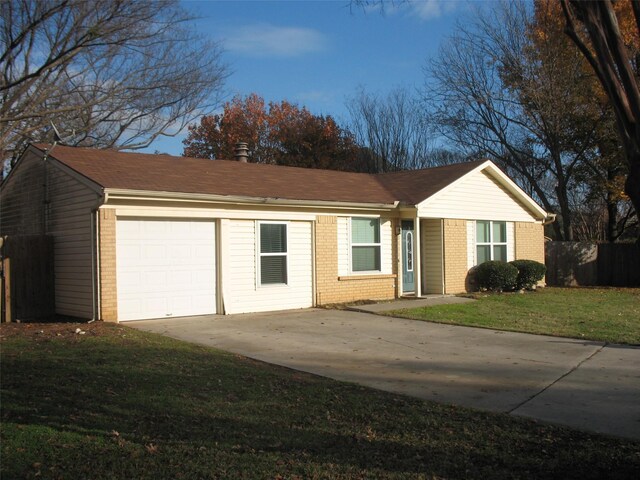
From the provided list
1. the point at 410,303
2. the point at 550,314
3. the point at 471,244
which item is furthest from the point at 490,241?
the point at 550,314

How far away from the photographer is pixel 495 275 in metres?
20.0

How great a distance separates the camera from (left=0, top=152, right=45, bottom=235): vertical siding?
591 inches

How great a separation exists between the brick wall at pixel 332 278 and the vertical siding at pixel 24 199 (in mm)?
6914

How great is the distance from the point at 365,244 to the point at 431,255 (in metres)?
3.19

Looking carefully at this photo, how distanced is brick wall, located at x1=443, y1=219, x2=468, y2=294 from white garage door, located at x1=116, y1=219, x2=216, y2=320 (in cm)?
831

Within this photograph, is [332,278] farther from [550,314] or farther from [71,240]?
Result: [71,240]

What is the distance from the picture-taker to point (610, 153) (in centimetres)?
2727

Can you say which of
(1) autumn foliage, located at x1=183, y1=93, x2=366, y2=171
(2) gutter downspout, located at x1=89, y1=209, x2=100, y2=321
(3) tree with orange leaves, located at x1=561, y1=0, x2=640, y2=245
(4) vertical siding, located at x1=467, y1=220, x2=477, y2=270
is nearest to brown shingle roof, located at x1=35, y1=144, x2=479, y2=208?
(2) gutter downspout, located at x1=89, y1=209, x2=100, y2=321

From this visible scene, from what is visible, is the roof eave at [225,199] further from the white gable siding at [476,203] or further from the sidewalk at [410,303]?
A: the sidewalk at [410,303]

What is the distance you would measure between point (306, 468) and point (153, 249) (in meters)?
9.33

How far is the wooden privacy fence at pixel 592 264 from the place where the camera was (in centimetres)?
2633

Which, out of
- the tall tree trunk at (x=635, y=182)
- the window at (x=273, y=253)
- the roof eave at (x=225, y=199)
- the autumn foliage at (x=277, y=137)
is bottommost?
the window at (x=273, y=253)

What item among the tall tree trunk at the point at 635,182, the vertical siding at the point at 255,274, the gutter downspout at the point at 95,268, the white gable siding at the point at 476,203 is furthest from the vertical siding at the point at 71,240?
the tall tree trunk at the point at 635,182

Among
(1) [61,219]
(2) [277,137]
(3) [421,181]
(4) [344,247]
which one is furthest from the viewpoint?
(2) [277,137]
